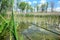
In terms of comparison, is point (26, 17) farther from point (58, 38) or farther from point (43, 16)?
point (58, 38)

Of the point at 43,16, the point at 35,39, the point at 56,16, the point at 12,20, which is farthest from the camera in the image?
the point at 43,16

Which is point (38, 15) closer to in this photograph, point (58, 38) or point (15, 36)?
point (58, 38)

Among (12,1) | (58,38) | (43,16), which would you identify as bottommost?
(43,16)

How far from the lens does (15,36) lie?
51 cm

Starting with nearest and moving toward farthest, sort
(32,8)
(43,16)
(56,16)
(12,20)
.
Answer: (12,20), (56,16), (43,16), (32,8)

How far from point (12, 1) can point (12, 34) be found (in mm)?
115

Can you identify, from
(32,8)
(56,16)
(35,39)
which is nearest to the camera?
(35,39)

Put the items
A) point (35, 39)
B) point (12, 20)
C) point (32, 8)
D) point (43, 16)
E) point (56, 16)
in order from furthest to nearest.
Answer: point (32, 8) → point (43, 16) → point (56, 16) → point (35, 39) → point (12, 20)

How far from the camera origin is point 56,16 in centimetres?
1852

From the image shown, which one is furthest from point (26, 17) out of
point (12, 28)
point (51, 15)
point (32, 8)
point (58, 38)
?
point (12, 28)

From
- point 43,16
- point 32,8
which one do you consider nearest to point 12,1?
point 43,16

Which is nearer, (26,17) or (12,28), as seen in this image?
(12,28)

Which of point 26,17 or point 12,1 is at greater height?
point 12,1

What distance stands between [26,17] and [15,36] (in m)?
19.0
